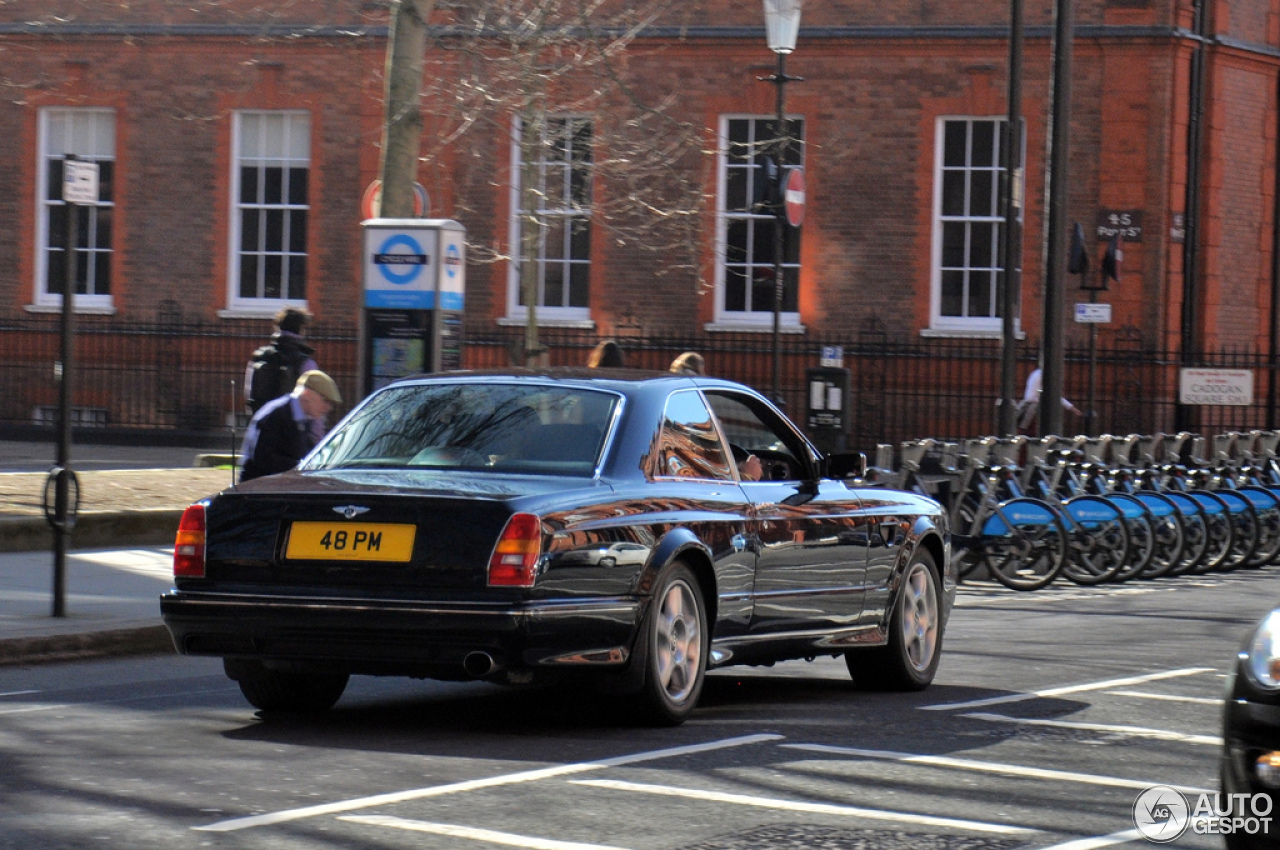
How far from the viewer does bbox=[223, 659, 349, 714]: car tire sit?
27.5ft

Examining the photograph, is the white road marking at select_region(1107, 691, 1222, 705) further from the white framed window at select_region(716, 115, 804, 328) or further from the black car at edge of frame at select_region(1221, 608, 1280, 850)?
the white framed window at select_region(716, 115, 804, 328)

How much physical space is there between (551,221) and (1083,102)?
7.36 meters

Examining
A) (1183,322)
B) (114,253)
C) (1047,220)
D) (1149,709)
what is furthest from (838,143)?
(1149,709)

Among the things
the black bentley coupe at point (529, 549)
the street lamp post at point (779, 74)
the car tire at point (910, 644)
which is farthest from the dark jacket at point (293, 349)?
the black bentley coupe at point (529, 549)

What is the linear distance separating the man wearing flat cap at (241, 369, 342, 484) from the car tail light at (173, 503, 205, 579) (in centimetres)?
395

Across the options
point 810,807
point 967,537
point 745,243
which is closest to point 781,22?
point 967,537

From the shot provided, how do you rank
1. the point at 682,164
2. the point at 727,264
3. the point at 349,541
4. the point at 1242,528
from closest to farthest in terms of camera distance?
the point at 349,541, the point at 1242,528, the point at 682,164, the point at 727,264

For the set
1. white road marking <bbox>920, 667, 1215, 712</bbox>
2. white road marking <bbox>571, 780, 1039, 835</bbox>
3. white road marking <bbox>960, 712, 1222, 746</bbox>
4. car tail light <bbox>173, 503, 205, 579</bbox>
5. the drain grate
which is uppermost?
car tail light <bbox>173, 503, 205, 579</bbox>

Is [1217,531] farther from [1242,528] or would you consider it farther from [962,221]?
[962,221]

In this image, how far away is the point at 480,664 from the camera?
7.44 metres

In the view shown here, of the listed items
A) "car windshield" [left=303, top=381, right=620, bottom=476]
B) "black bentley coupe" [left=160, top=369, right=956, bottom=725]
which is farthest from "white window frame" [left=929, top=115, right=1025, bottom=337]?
"car windshield" [left=303, top=381, right=620, bottom=476]

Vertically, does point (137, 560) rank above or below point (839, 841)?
below

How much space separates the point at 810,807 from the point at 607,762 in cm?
102

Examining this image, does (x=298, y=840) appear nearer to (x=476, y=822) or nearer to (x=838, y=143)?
(x=476, y=822)
